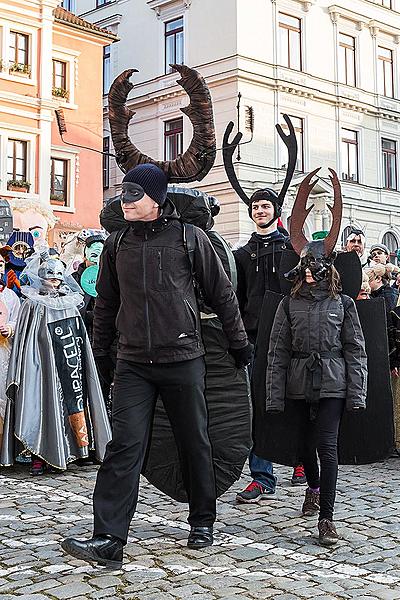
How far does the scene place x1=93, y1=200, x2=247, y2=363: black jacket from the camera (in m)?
4.62

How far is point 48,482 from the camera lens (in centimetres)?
686

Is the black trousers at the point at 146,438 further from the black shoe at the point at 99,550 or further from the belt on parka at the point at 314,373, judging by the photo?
the belt on parka at the point at 314,373

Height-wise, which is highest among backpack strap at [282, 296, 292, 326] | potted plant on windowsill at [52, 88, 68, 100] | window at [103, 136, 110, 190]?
potted plant on windowsill at [52, 88, 68, 100]

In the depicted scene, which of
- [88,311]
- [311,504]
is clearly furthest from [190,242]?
[88,311]

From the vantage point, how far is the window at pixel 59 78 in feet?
94.4

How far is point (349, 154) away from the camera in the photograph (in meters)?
32.5

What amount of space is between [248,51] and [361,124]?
615 centimetres

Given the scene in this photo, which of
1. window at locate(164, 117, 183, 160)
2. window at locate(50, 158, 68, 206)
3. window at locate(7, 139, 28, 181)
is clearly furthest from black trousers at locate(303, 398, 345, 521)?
window at locate(164, 117, 183, 160)

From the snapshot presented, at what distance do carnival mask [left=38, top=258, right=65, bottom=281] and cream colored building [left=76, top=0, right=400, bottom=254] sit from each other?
65.6ft

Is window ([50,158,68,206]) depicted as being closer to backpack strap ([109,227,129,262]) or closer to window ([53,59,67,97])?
window ([53,59,67,97])

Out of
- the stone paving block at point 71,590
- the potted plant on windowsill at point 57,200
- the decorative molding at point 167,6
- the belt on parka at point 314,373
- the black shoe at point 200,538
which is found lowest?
the stone paving block at point 71,590

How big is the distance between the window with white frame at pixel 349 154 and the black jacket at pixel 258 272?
26.3 metres

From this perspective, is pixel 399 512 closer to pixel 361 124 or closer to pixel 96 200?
pixel 96 200

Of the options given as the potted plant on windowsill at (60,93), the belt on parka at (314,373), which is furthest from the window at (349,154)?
the belt on parka at (314,373)
